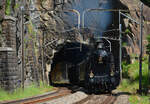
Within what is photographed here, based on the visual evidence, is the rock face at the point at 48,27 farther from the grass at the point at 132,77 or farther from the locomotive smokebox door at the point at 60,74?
the locomotive smokebox door at the point at 60,74

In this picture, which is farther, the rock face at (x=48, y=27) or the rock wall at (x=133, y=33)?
the rock wall at (x=133, y=33)

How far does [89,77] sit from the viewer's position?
1516 centimetres

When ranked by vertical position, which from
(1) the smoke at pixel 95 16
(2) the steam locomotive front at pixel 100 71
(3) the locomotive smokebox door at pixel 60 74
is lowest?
(3) the locomotive smokebox door at pixel 60 74

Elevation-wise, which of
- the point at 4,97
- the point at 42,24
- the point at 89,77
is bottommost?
the point at 4,97

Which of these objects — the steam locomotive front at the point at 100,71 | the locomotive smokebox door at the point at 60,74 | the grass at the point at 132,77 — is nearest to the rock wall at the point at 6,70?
the steam locomotive front at the point at 100,71

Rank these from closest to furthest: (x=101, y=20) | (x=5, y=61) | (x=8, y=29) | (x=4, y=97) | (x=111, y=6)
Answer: (x=4, y=97)
(x=5, y=61)
(x=8, y=29)
(x=111, y=6)
(x=101, y=20)

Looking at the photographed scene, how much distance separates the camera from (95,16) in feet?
110

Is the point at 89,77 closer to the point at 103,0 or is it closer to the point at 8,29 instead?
the point at 8,29

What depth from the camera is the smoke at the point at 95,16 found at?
3180 centimetres

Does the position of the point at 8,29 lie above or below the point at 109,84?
above

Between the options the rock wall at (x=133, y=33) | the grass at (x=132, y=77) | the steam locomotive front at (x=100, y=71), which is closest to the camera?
the steam locomotive front at (x=100, y=71)

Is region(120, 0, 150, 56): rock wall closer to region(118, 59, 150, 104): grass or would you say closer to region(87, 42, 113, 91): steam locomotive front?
region(118, 59, 150, 104): grass

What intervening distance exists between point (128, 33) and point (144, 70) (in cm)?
665

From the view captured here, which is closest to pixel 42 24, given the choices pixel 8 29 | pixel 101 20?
pixel 101 20
